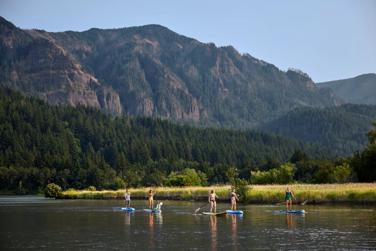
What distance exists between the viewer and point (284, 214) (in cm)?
6191

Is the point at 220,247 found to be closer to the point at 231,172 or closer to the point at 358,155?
the point at 231,172

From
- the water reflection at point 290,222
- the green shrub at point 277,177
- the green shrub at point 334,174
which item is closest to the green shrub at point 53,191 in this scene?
the green shrub at point 277,177

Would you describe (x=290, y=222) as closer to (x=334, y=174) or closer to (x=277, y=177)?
(x=334, y=174)

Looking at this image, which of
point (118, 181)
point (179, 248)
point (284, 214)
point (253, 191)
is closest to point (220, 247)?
point (179, 248)

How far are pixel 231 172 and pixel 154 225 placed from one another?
45894 mm

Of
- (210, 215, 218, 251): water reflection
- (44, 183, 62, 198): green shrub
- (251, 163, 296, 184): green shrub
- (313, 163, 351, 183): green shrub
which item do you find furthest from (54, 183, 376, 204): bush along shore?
(44, 183, 62, 198): green shrub

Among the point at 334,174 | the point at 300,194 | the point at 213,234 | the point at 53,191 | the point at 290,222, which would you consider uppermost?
the point at 334,174

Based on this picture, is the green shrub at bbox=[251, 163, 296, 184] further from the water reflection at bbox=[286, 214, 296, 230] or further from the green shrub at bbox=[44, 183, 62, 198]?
the water reflection at bbox=[286, 214, 296, 230]

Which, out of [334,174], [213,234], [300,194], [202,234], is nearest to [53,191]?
[334,174]

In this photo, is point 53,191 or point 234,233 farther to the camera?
point 53,191

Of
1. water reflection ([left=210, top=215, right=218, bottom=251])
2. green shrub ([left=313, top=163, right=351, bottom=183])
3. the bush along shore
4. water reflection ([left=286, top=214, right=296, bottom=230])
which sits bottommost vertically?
water reflection ([left=210, top=215, right=218, bottom=251])

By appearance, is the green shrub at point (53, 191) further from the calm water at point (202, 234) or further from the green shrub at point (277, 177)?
the calm water at point (202, 234)

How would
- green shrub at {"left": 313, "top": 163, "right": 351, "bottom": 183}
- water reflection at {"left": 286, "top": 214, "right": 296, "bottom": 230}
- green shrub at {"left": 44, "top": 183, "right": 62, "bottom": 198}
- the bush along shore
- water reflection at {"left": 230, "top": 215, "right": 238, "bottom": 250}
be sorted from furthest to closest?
green shrub at {"left": 44, "top": 183, "right": 62, "bottom": 198}, green shrub at {"left": 313, "top": 163, "right": 351, "bottom": 183}, the bush along shore, water reflection at {"left": 286, "top": 214, "right": 296, "bottom": 230}, water reflection at {"left": 230, "top": 215, "right": 238, "bottom": 250}

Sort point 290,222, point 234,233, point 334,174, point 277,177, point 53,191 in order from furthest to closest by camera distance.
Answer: point 53,191 < point 277,177 < point 334,174 < point 290,222 < point 234,233
